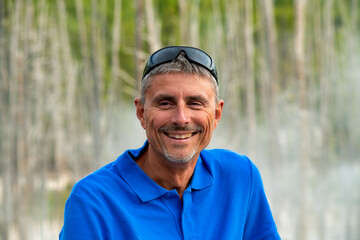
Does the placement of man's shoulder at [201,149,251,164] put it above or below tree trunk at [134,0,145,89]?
below

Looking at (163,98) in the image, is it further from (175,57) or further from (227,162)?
(227,162)

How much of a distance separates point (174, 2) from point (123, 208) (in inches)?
206

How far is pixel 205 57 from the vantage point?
2.68 ft

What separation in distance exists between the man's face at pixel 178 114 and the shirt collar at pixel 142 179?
0.14 ft

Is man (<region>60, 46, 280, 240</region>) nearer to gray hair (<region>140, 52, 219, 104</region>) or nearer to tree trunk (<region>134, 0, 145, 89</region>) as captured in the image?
gray hair (<region>140, 52, 219, 104</region>)

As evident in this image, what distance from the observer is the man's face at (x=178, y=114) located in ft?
2.56

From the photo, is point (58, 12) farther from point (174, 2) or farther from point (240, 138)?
point (240, 138)

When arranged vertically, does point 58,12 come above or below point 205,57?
above

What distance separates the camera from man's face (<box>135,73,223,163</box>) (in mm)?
781

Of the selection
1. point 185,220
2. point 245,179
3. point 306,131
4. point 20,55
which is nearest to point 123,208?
point 185,220

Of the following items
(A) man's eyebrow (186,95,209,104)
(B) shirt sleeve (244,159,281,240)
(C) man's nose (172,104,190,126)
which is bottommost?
(B) shirt sleeve (244,159,281,240)

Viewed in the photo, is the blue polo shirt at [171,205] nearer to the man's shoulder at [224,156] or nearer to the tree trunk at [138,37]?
the man's shoulder at [224,156]

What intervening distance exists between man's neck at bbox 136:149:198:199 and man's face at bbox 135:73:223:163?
13mm

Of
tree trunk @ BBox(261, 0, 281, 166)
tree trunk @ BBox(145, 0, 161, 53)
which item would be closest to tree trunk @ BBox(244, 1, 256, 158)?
tree trunk @ BBox(261, 0, 281, 166)
